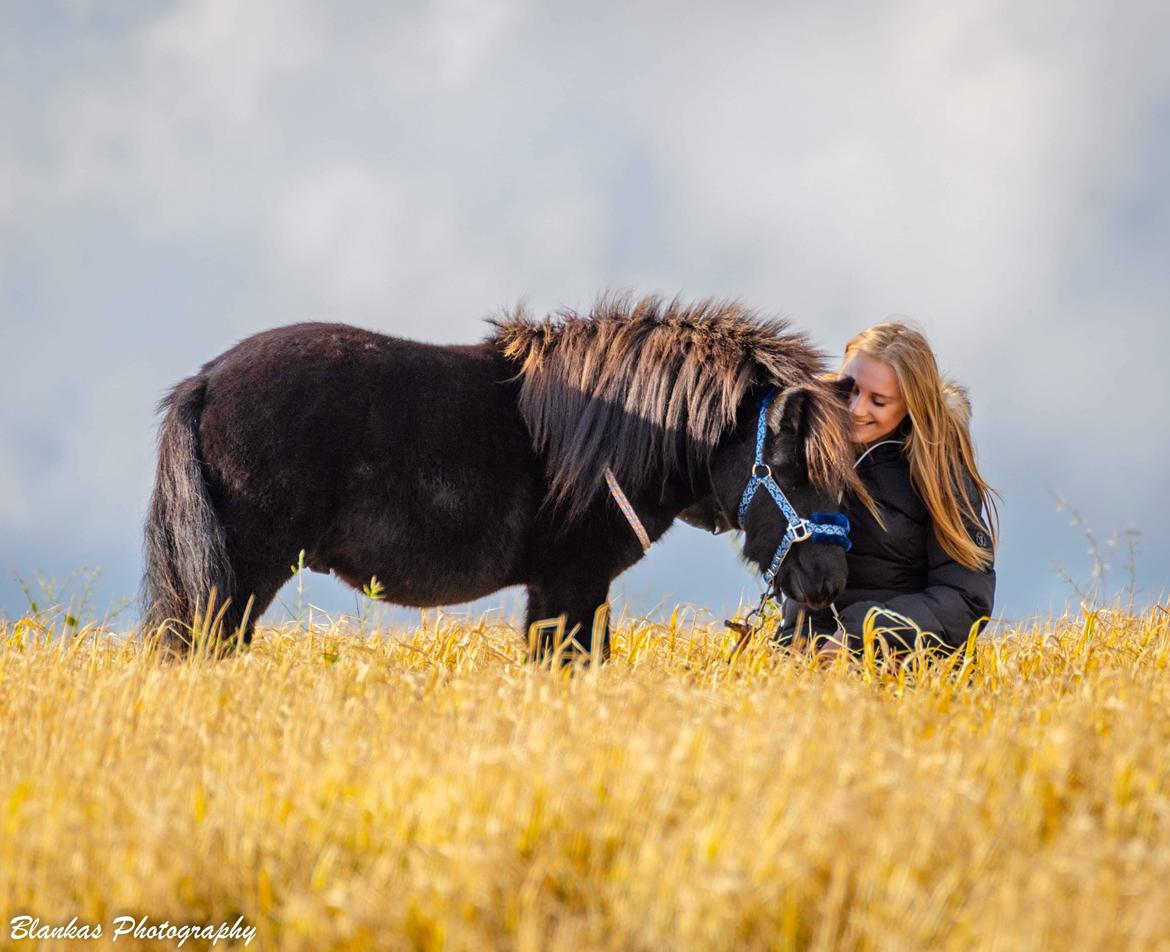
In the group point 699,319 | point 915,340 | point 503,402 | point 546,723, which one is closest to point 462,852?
point 546,723

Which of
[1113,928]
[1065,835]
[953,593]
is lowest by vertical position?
[1113,928]

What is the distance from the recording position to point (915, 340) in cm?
520

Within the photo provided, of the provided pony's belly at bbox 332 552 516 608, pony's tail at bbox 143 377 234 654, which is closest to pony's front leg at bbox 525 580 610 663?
pony's belly at bbox 332 552 516 608

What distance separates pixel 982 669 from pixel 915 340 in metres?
1.58

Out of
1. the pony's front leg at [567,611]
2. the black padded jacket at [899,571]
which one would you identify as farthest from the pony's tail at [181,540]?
the black padded jacket at [899,571]

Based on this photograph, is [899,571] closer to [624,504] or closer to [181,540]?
[624,504]

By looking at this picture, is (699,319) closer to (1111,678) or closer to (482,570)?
(482,570)

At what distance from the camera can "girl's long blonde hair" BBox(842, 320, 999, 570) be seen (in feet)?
16.7

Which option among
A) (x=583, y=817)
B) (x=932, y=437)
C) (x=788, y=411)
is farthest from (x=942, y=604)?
(x=583, y=817)

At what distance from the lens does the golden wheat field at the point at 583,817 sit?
202cm

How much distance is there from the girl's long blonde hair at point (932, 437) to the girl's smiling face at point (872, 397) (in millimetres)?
40

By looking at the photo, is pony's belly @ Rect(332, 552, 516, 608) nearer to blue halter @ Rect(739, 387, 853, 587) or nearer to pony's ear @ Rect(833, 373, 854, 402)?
blue halter @ Rect(739, 387, 853, 587)

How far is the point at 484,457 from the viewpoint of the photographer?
4594 millimetres

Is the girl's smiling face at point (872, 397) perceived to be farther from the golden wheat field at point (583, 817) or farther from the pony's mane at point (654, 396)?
the golden wheat field at point (583, 817)
